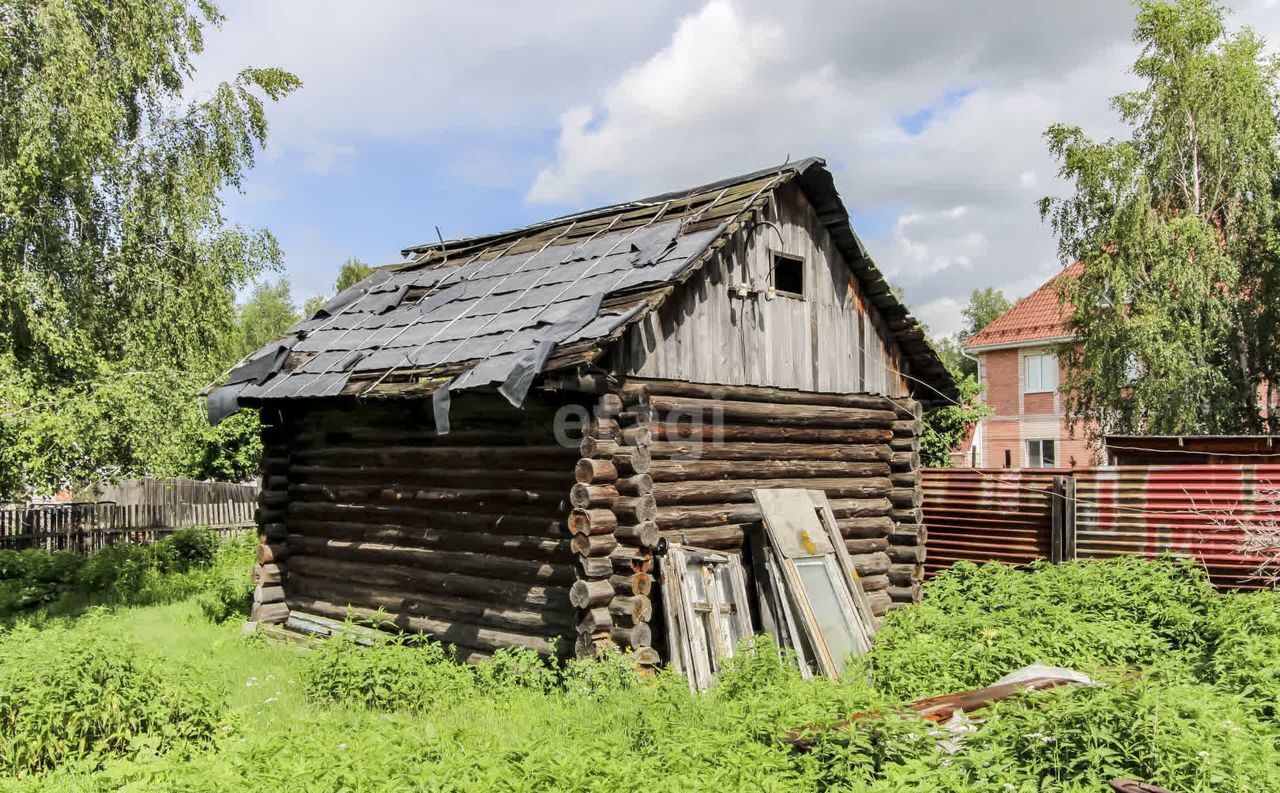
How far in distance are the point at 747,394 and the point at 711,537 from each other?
1683 mm

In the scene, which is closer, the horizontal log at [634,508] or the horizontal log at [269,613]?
the horizontal log at [634,508]

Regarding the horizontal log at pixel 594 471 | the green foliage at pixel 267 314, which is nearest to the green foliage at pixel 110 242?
the horizontal log at pixel 594 471

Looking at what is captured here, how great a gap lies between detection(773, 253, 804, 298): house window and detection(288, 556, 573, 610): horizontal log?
450cm

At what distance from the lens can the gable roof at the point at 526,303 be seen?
362 inches

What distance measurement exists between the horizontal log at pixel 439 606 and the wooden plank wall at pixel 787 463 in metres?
1.49

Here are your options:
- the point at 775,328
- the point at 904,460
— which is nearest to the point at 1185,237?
the point at 904,460

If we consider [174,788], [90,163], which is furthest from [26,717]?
[90,163]

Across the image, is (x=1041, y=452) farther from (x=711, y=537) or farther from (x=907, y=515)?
(x=711, y=537)

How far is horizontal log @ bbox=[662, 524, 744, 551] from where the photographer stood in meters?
9.89

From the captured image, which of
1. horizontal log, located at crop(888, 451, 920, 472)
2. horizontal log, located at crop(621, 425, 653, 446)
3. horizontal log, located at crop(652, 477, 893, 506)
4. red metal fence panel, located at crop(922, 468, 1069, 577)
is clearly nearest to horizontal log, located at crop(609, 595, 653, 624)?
horizontal log, located at crop(652, 477, 893, 506)

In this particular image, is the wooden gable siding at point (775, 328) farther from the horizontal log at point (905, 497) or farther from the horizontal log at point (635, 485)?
the horizontal log at point (905, 497)

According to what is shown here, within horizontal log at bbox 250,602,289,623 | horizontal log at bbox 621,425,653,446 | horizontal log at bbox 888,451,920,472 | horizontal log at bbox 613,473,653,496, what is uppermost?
horizontal log at bbox 621,425,653,446

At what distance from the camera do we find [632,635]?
8.83 meters

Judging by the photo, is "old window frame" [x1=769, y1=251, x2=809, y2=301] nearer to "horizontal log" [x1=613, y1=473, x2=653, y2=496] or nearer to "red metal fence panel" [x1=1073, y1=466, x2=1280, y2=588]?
"horizontal log" [x1=613, y1=473, x2=653, y2=496]
